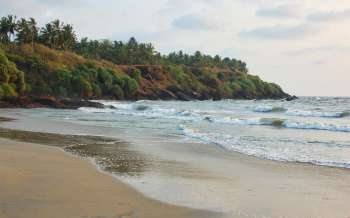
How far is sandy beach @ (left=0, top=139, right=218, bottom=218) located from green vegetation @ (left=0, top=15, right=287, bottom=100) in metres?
48.4

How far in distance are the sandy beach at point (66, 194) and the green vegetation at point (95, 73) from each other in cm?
4842

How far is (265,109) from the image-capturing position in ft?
178

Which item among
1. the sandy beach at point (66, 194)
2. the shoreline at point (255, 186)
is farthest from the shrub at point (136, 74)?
the sandy beach at point (66, 194)

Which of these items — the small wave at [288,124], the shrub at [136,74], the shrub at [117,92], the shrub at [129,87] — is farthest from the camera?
the shrub at [136,74]

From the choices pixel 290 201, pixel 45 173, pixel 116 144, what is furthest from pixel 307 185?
pixel 116 144

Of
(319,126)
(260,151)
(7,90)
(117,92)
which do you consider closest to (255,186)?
(260,151)

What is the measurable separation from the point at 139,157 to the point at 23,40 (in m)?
88.1

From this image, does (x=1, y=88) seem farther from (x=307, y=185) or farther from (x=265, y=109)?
(x=307, y=185)

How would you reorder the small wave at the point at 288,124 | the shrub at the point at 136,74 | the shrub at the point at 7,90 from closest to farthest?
the small wave at the point at 288,124 < the shrub at the point at 7,90 < the shrub at the point at 136,74

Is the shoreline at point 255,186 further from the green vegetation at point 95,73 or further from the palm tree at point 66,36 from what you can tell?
the palm tree at point 66,36

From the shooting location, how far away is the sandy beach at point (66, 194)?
690cm

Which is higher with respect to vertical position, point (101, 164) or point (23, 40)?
point (23, 40)

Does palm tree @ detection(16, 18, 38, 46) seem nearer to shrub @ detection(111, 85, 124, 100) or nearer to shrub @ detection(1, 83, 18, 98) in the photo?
shrub @ detection(111, 85, 124, 100)

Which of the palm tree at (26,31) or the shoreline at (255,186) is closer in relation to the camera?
the shoreline at (255,186)
